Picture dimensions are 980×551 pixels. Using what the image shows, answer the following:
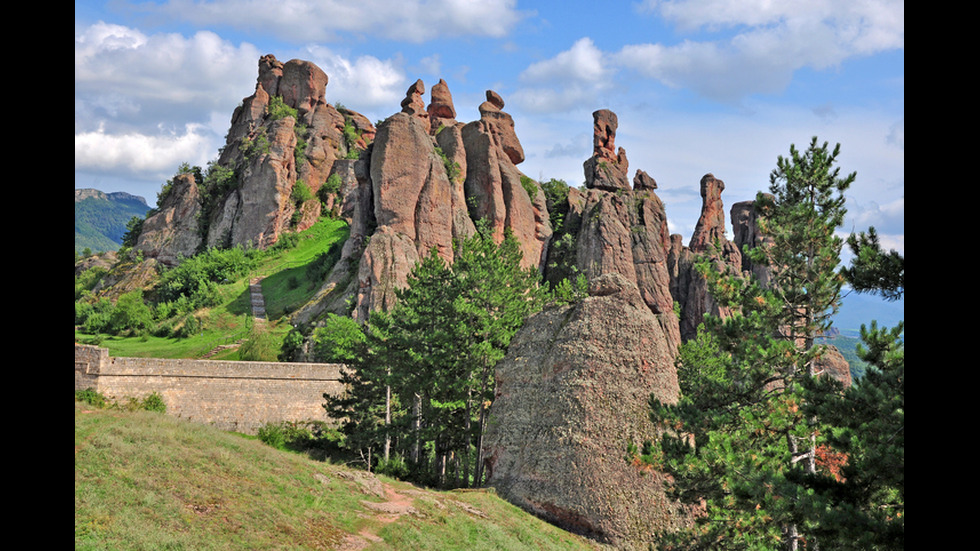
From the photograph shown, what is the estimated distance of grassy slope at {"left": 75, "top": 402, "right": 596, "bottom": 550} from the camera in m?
14.5

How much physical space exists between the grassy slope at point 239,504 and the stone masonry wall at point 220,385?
361 inches

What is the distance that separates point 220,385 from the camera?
110 feet

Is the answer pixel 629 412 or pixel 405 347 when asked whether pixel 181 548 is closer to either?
pixel 629 412

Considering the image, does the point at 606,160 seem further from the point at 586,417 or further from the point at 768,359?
the point at 768,359

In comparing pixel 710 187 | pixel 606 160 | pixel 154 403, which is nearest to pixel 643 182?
pixel 606 160

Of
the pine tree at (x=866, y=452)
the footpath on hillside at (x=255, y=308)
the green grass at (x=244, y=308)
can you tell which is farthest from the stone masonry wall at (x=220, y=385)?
the pine tree at (x=866, y=452)

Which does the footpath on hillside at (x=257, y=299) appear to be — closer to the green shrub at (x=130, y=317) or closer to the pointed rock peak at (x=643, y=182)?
the green shrub at (x=130, y=317)

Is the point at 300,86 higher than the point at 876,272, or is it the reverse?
the point at 300,86

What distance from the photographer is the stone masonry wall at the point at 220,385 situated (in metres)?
30.5

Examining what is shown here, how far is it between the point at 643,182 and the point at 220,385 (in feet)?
171

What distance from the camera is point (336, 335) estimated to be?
128ft

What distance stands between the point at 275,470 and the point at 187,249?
58.0 metres
